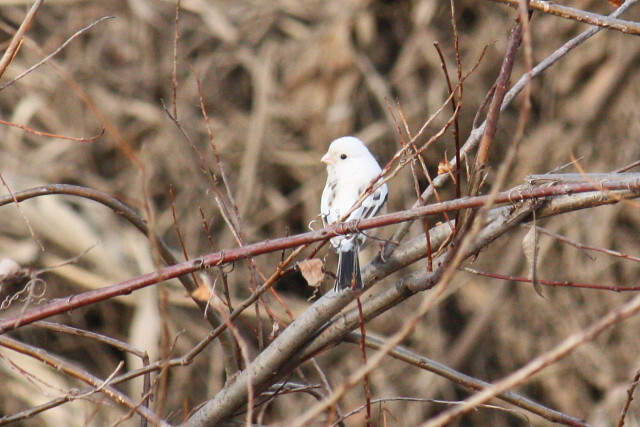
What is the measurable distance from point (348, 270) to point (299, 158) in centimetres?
529

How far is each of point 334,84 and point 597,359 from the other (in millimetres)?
3609

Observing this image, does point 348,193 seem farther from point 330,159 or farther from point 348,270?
point 348,270

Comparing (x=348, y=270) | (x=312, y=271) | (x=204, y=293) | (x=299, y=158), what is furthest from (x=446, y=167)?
(x=299, y=158)

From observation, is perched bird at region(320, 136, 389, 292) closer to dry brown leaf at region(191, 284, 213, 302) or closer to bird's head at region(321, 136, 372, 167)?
bird's head at region(321, 136, 372, 167)

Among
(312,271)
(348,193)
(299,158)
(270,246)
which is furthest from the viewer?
(299,158)

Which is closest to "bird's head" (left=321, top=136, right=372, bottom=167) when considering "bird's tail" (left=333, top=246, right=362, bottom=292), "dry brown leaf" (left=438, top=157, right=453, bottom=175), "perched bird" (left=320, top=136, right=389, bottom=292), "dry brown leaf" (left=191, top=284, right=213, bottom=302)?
"perched bird" (left=320, top=136, right=389, bottom=292)

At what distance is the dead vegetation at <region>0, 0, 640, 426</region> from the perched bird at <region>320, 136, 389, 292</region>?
3.43m

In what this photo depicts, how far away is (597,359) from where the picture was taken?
7914 mm

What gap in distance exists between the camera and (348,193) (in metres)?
4.04

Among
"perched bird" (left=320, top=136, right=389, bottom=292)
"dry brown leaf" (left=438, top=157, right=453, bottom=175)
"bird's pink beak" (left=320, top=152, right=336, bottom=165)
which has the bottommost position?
"dry brown leaf" (left=438, top=157, right=453, bottom=175)

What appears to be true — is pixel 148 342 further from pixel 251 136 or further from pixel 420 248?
pixel 420 248

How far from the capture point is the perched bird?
3639mm

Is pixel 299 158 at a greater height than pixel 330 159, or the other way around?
pixel 299 158

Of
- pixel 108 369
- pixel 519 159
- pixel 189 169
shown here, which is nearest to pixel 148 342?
pixel 108 369
